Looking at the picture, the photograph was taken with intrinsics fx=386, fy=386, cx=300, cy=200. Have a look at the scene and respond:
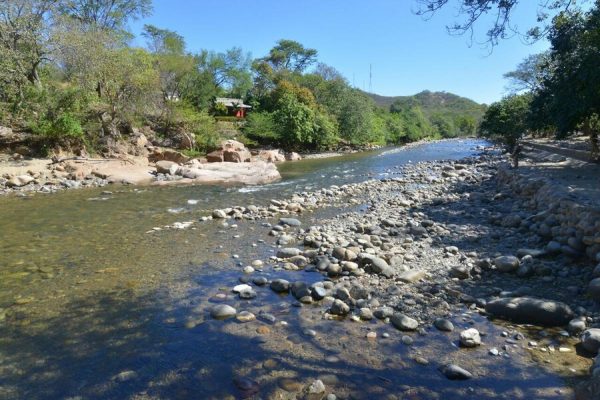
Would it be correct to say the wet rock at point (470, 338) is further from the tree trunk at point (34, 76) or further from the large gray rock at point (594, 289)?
the tree trunk at point (34, 76)

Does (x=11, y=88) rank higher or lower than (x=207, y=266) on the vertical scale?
higher

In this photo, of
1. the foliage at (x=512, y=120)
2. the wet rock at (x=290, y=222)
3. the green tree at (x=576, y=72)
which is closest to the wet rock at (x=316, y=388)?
the wet rock at (x=290, y=222)

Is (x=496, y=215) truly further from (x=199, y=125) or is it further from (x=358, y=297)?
(x=199, y=125)

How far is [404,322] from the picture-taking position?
4.74 meters

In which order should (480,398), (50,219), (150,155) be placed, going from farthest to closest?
(150,155)
(50,219)
(480,398)

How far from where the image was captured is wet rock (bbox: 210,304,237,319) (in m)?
5.16

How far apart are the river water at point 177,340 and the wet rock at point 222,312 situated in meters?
0.11

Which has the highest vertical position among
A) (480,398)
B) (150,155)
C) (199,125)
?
(199,125)

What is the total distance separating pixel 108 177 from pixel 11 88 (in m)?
8.05

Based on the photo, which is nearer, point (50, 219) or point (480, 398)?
point (480, 398)

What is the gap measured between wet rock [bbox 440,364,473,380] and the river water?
7cm

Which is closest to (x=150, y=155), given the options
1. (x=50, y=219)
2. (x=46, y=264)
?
(x=50, y=219)

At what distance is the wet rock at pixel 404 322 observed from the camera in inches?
185

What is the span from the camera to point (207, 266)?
7.20 m
